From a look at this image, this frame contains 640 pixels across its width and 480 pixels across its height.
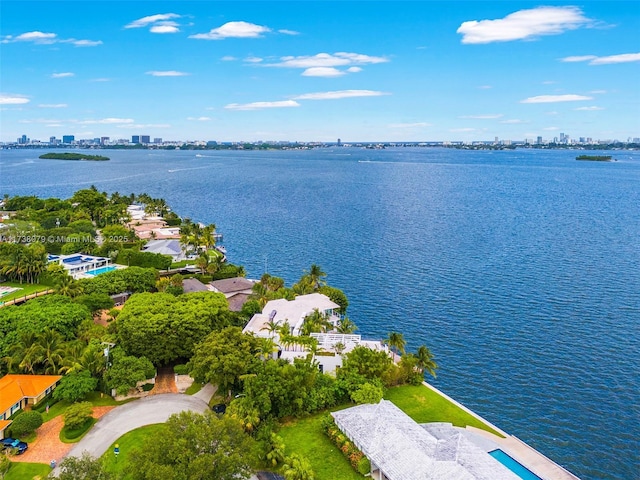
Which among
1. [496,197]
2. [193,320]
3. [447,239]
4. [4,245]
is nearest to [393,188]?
[496,197]

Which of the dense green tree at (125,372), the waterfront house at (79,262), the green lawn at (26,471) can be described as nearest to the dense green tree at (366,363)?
the dense green tree at (125,372)

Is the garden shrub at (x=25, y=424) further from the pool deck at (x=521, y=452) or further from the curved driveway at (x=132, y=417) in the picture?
the pool deck at (x=521, y=452)

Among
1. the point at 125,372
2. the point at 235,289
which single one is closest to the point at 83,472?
the point at 125,372

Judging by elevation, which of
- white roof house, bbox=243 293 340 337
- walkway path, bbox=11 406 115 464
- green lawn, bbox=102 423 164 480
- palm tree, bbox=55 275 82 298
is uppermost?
palm tree, bbox=55 275 82 298

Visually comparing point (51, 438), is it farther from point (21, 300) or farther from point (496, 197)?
point (496, 197)

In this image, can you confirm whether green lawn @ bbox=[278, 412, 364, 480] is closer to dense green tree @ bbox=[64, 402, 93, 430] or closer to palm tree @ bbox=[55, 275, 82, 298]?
dense green tree @ bbox=[64, 402, 93, 430]

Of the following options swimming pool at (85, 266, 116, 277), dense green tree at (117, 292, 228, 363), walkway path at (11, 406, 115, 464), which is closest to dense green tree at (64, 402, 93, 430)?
walkway path at (11, 406, 115, 464)
